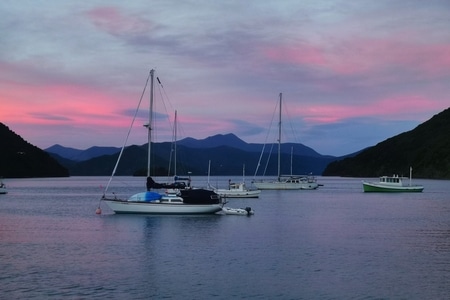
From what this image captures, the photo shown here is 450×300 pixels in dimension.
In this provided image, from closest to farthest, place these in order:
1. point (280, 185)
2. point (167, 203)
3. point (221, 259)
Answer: point (221, 259) < point (167, 203) < point (280, 185)

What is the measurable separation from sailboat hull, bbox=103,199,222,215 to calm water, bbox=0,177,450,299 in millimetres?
1072

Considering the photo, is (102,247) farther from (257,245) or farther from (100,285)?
(100,285)

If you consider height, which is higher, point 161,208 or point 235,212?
point 161,208

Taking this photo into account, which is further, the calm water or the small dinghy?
the small dinghy

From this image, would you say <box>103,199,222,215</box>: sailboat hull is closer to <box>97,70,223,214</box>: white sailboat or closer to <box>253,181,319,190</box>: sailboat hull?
<box>97,70,223,214</box>: white sailboat

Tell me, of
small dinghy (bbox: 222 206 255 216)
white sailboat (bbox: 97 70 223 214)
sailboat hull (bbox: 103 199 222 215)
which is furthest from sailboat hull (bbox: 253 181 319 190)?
A: sailboat hull (bbox: 103 199 222 215)

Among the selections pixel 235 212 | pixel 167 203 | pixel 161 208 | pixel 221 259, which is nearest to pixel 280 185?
pixel 235 212

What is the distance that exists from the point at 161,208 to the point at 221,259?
2907 cm

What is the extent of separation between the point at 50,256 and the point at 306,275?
62.0ft

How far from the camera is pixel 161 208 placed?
70500 mm

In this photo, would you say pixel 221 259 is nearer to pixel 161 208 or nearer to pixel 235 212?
pixel 161 208

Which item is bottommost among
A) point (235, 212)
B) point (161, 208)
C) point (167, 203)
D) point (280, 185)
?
point (235, 212)

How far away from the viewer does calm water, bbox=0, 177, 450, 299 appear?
32.3 metres

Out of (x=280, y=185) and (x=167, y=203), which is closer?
(x=167, y=203)
